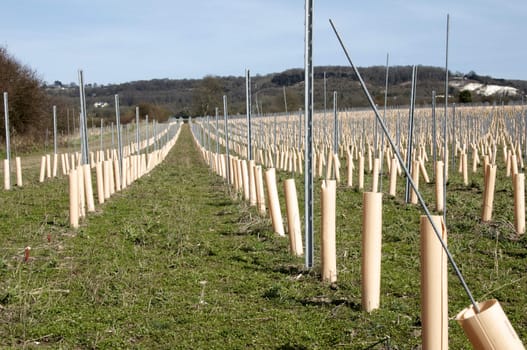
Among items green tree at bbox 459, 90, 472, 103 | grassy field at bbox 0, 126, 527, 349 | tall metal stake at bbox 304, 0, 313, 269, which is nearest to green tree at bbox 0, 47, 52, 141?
grassy field at bbox 0, 126, 527, 349

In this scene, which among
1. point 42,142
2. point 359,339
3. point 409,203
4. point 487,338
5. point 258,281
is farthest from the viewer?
point 42,142

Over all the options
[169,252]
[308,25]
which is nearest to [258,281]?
[169,252]

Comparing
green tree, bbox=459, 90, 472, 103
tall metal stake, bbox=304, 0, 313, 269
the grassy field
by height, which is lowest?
the grassy field

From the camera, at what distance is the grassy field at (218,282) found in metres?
4.41

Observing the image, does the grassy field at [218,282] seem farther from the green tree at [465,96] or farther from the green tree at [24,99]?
the green tree at [465,96]

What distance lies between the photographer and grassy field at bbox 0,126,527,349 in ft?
14.5

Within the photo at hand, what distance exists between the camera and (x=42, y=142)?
3725cm

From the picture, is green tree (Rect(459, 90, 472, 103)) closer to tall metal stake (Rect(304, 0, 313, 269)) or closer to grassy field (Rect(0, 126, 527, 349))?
grassy field (Rect(0, 126, 527, 349))

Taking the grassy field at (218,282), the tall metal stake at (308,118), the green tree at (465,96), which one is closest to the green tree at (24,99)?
the grassy field at (218,282)

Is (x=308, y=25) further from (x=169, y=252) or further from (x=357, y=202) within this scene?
(x=357, y=202)

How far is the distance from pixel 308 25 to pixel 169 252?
3.01 metres

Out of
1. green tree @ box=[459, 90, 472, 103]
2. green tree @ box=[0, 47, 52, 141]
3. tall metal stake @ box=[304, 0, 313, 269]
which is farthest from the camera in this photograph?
green tree @ box=[459, 90, 472, 103]

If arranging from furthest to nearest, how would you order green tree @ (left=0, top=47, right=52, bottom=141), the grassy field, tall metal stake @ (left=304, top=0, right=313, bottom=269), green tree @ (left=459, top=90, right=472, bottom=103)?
green tree @ (left=459, top=90, right=472, bottom=103) → green tree @ (left=0, top=47, right=52, bottom=141) → tall metal stake @ (left=304, top=0, right=313, bottom=269) → the grassy field

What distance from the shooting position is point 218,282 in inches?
236
